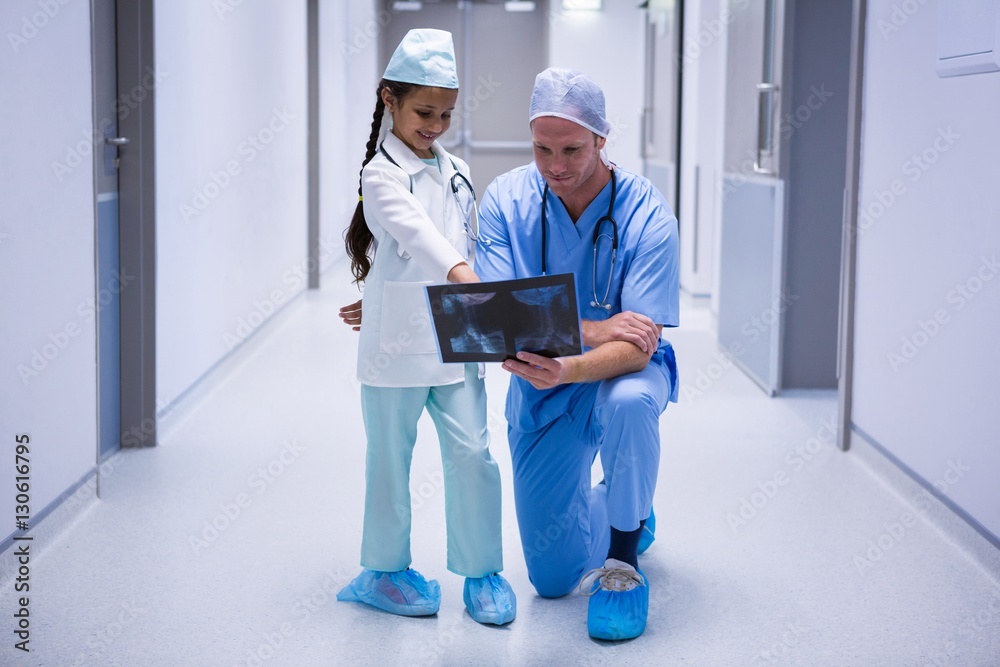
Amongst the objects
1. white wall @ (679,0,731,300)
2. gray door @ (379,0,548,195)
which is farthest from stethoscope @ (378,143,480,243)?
gray door @ (379,0,548,195)

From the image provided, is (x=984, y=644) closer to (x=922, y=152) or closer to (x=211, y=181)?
(x=922, y=152)

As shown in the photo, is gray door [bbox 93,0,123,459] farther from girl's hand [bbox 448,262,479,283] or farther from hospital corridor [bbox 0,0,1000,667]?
girl's hand [bbox 448,262,479,283]

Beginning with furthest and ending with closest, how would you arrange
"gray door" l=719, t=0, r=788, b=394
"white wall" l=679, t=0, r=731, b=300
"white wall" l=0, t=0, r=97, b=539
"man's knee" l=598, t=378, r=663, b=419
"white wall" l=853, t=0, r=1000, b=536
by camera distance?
"white wall" l=679, t=0, r=731, b=300
"gray door" l=719, t=0, r=788, b=394
"white wall" l=853, t=0, r=1000, b=536
"white wall" l=0, t=0, r=97, b=539
"man's knee" l=598, t=378, r=663, b=419

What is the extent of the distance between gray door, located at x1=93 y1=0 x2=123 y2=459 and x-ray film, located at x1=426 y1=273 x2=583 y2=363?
150cm

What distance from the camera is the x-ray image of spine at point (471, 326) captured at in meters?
1.60

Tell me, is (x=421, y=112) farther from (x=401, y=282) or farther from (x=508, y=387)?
(x=508, y=387)

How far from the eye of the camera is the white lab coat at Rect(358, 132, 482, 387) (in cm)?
180

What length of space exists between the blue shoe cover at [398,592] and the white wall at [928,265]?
1.11m

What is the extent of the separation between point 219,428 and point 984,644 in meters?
2.22

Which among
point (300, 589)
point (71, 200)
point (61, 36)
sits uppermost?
point (61, 36)

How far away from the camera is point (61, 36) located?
2.29 meters

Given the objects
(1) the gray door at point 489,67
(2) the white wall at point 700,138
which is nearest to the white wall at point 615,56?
(1) the gray door at point 489,67

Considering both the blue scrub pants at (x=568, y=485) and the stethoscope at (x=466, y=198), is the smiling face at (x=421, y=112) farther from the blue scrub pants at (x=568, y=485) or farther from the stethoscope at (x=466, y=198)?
the blue scrub pants at (x=568, y=485)

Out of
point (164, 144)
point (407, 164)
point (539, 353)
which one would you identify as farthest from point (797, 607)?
point (164, 144)
